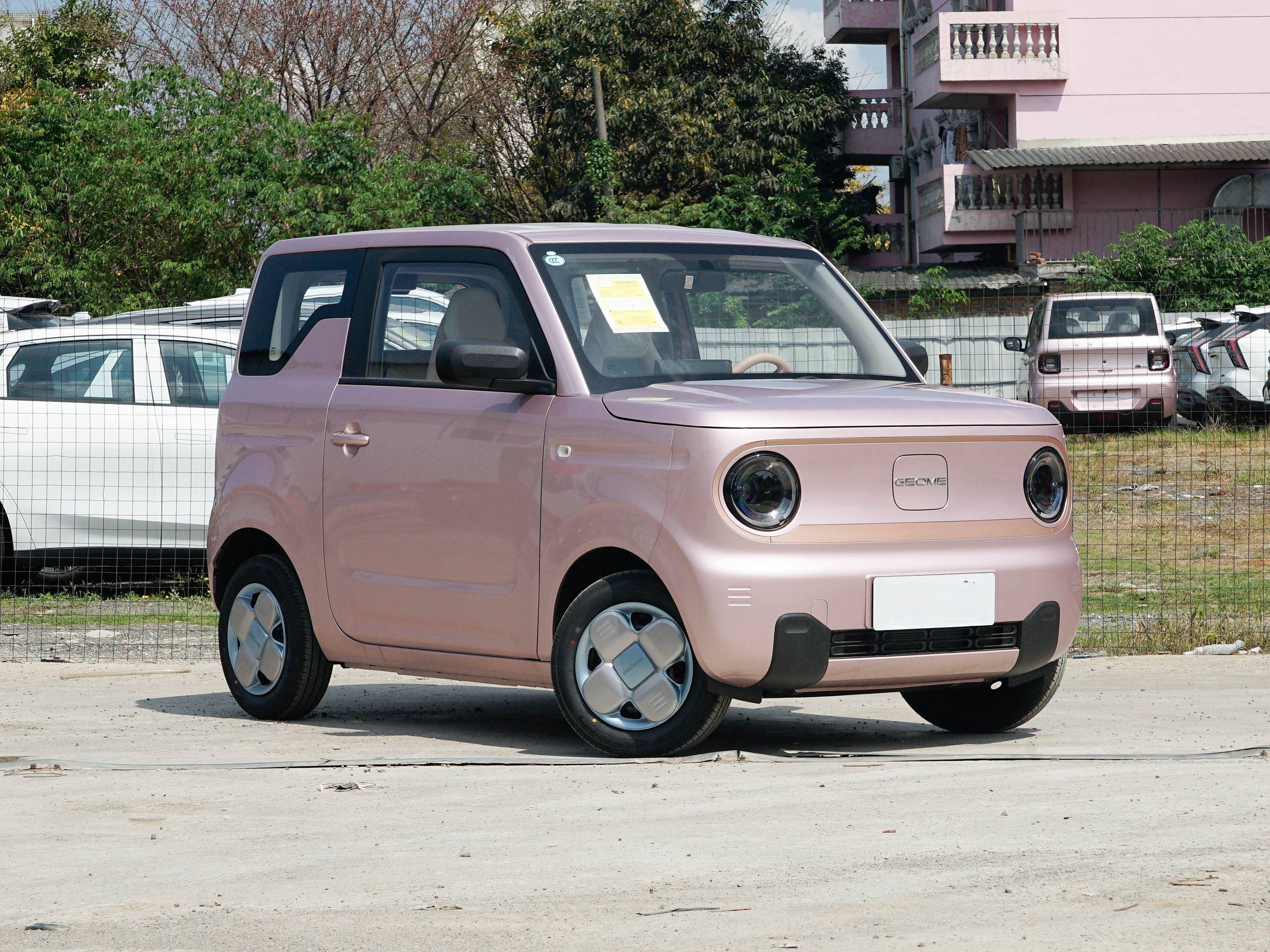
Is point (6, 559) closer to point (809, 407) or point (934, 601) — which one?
point (809, 407)

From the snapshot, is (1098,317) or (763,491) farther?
(1098,317)

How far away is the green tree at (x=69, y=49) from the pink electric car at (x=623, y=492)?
37.9 meters

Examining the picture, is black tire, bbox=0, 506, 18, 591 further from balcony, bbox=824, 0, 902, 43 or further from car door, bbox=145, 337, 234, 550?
balcony, bbox=824, 0, 902, 43

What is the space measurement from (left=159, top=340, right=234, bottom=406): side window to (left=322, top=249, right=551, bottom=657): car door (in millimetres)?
Result: 5029

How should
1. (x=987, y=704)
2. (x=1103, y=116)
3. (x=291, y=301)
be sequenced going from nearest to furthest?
(x=987, y=704) → (x=291, y=301) → (x=1103, y=116)

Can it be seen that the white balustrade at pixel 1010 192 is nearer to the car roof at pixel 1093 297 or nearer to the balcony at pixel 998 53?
the balcony at pixel 998 53

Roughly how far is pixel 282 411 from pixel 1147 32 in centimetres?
3512

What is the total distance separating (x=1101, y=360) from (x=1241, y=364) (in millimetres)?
1937

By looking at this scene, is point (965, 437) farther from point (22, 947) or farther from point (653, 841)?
point (22, 947)

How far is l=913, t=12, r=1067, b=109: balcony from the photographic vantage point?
130ft

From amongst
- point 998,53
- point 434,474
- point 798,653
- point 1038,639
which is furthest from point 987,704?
point 998,53

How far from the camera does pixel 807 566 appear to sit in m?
6.02

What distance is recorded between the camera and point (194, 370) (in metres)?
12.3

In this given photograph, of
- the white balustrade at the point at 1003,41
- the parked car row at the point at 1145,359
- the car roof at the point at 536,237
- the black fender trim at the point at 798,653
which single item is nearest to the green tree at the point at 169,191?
the parked car row at the point at 1145,359
